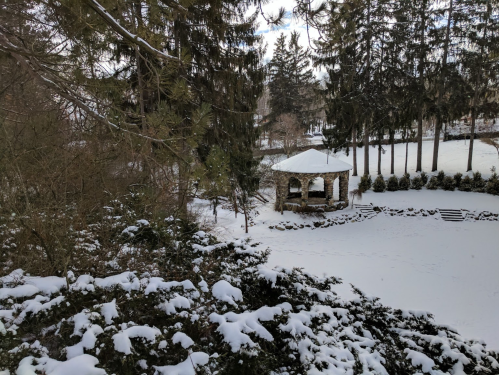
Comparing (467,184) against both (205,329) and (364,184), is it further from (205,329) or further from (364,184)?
(205,329)

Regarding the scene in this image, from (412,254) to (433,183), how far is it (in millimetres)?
8447

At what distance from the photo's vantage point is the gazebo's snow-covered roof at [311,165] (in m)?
14.4

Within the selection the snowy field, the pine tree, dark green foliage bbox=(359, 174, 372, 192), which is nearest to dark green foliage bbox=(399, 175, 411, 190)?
the snowy field

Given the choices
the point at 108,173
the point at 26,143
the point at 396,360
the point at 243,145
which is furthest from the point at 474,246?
the point at 26,143

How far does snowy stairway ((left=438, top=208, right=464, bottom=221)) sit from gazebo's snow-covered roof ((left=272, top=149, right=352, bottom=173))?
15.7 feet

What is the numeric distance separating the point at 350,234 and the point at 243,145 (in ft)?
23.1

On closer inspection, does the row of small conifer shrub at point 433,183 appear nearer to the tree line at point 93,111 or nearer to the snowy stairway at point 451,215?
the snowy stairway at point 451,215

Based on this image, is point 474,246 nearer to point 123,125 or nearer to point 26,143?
point 123,125

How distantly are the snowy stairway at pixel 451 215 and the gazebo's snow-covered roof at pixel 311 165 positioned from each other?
4.79 meters

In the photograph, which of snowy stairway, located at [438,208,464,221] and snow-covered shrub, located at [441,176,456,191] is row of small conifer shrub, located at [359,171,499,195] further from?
snowy stairway, located at [438,208,464,221]

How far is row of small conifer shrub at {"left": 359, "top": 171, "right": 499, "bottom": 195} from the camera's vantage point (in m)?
15.9

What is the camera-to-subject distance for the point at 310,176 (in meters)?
14.5

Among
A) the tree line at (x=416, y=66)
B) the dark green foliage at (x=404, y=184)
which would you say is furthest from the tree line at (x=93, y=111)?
the dark green foliage at (x=404, y=184)

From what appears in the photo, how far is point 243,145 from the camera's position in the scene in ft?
25.7
